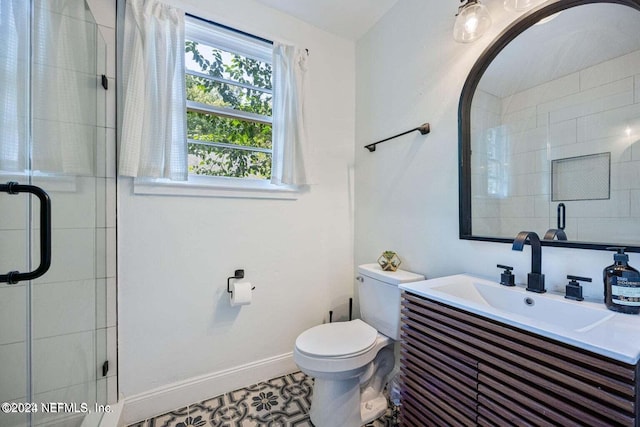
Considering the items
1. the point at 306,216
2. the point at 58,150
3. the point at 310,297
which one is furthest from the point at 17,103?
the point at 310,297

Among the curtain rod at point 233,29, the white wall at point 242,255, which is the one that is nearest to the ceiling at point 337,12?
the white wall at point 242,255

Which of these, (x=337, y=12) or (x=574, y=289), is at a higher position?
(x=337, y=12)

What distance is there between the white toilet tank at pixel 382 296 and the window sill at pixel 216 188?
2.52 feet

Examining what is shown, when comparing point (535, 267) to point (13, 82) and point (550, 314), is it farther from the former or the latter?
point (13, 82)

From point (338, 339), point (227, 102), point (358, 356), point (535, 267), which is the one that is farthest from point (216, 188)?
point (535, 267)

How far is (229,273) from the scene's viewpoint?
1.68 m

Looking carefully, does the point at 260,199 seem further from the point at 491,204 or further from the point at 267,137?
the point at 491,204

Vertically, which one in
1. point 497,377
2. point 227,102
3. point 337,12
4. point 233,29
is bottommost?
point 497,377

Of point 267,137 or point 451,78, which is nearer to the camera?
point 451,78

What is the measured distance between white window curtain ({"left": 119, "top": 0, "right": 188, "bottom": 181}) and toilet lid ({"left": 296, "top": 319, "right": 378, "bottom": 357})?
1.14 metres

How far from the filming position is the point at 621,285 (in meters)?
0.78

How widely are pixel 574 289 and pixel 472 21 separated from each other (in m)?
1.20

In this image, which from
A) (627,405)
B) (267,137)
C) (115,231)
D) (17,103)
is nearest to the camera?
(627,405)

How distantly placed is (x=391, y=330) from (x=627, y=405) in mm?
963
